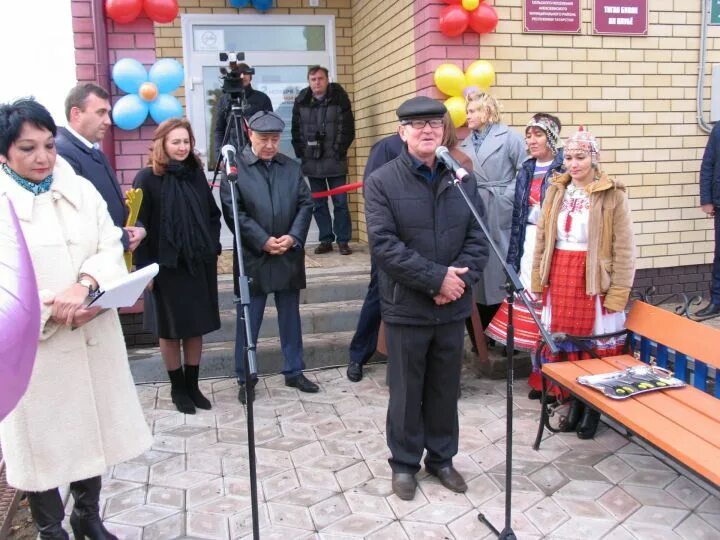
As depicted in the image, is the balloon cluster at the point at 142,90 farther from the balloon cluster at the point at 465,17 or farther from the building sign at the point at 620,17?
the building sign at the point at 620,17

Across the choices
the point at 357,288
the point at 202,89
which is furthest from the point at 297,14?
the point at 357,288

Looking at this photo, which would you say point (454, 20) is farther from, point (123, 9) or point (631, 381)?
point (631, 381)

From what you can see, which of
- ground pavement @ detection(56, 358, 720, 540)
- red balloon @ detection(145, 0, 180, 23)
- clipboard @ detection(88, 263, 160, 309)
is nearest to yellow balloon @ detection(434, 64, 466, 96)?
red balloon @ detection(145, 0, 180, 23)

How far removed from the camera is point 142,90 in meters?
4.94

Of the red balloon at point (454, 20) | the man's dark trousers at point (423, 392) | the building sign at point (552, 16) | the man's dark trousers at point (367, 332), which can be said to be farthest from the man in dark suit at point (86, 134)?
the building sign at point (552, 16)

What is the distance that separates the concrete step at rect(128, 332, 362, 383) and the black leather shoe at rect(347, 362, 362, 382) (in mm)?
312

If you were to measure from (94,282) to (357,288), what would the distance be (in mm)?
3579

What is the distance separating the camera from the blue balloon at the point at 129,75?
4895mm

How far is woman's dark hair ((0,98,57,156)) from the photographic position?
2.39 m

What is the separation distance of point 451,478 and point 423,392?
0.43 m

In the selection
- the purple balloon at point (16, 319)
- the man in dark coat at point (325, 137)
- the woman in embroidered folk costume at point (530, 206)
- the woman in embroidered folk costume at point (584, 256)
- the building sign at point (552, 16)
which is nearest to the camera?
the purple balloon at point (16, 319)

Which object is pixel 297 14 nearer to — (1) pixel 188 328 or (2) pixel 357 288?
(2) pixel 357 288

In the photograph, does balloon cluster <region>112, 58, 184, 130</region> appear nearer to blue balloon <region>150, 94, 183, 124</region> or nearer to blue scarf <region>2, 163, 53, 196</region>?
blue balloon <region>150, 94, 183, 124</region>

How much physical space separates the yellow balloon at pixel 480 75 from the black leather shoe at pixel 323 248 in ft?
8.39
